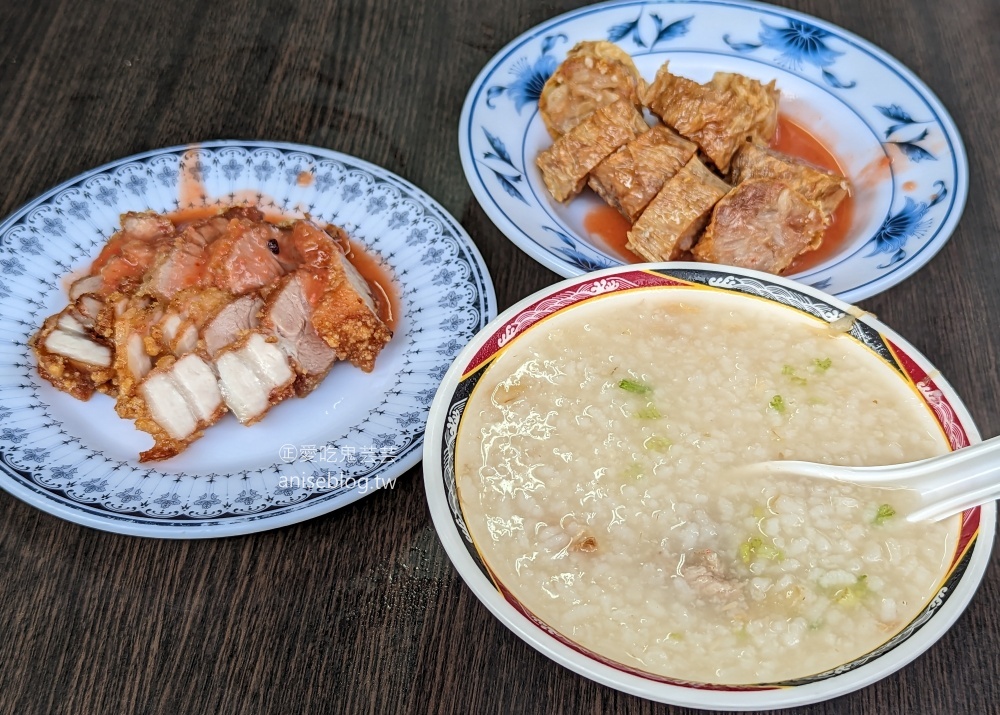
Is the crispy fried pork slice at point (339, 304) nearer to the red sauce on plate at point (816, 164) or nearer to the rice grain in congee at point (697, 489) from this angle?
the rice grain in congee at point (697, 489)

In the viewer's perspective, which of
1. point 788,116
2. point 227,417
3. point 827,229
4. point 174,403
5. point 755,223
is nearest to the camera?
point 174,403

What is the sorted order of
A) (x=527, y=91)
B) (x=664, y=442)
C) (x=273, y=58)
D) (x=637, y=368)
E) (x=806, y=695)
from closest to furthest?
(x=806, y=695), (x=664, y=442), (x=637, y=368), (x=527, y=91), (x=273, y=58)

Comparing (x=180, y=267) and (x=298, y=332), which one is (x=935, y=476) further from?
(x=180, y=267)

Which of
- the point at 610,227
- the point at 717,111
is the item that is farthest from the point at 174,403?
the point at 717,111

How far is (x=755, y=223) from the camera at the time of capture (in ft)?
6.72

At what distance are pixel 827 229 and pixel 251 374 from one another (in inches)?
67.7

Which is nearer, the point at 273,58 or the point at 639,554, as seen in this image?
the point at 639,554

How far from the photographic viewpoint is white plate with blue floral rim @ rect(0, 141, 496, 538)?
5.25 feet

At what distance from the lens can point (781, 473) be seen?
142 cm

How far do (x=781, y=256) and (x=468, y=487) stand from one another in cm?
123

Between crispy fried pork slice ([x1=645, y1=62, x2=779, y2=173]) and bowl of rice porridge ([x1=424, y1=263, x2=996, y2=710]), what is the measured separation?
2.39 ft

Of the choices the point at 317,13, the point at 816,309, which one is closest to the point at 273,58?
the point at 317,13

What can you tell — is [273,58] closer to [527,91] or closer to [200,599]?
[527,91]

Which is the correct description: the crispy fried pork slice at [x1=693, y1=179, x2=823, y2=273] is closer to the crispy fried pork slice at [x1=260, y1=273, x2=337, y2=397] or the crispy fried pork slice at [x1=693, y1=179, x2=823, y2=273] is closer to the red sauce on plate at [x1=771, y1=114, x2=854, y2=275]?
the red sauce on plate at [x1=771, y1=114, x2=854, y2=275]
